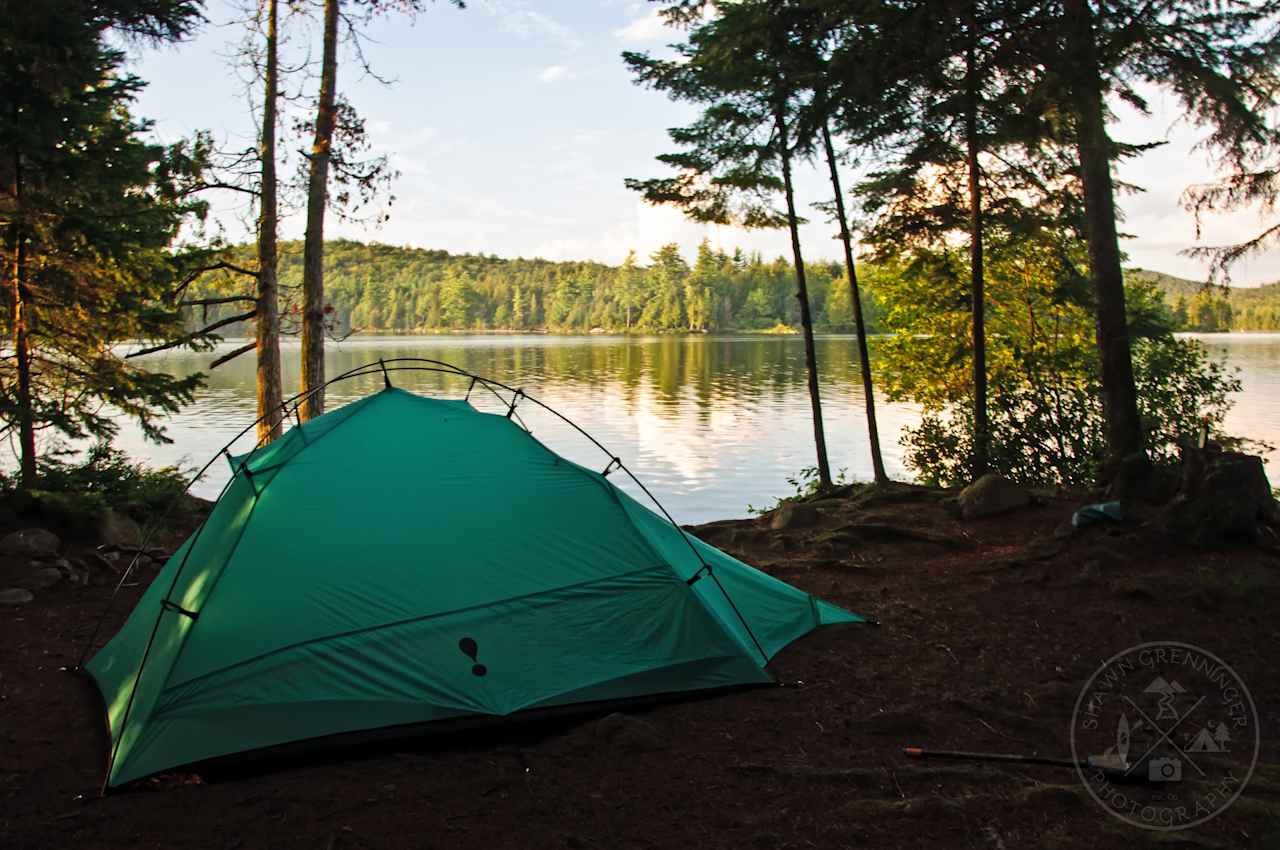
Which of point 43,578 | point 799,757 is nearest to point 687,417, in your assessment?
point 43,578

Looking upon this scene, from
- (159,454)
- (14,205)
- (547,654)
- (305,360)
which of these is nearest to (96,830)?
(547,654)

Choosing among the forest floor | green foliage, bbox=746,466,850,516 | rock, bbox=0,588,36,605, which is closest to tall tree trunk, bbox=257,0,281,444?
rock, bbox=0,588,36,605

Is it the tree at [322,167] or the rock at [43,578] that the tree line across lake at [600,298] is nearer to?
the tree at [322,167]

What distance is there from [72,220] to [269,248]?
350cm

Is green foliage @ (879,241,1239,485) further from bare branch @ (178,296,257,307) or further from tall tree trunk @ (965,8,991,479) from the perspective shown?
bare branch @ (178,296,257,307)

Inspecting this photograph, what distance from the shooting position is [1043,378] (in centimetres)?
1212

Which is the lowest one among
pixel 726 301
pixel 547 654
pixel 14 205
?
pixel 547 654

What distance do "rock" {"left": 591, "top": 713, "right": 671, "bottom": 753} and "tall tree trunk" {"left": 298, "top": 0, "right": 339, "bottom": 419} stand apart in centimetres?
840

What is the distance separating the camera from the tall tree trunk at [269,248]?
11422 millimetres

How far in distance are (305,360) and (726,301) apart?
8087 cm

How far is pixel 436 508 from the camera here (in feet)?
15.3

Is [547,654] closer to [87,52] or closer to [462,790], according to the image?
[462,790]

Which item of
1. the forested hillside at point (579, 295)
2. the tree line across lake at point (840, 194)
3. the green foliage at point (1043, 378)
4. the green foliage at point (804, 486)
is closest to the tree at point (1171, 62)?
the tree line across lake at point (840, 194)

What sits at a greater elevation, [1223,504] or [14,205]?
[14,205]
